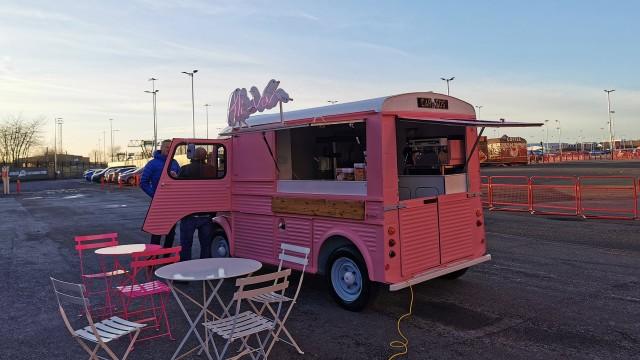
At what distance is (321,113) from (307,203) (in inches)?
45.5

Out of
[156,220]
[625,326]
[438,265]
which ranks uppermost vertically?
[156,220]

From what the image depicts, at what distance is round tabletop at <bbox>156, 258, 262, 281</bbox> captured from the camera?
4.30m

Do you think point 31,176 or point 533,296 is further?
point 31,176

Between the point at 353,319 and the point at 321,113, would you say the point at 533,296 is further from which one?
the point at 321,113

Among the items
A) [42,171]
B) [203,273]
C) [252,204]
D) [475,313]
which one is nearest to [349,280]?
[475,313]

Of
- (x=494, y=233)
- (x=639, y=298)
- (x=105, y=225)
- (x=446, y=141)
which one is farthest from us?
(x=105, y=225)

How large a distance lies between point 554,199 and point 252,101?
1462 cm

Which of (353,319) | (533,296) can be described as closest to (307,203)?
(353,319)

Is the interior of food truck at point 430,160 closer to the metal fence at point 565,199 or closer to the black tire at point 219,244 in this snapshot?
the black tire at point 219,244

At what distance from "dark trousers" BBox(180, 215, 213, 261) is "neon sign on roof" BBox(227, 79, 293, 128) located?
4.99ft

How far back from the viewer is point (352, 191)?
18.8 feet

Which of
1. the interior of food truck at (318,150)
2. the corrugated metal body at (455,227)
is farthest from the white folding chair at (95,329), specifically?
the corrugated metal body at (455,227)

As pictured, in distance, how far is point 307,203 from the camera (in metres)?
6.23

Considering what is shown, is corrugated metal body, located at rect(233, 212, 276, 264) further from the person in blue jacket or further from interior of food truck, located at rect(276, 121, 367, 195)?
the person in blue jacket
